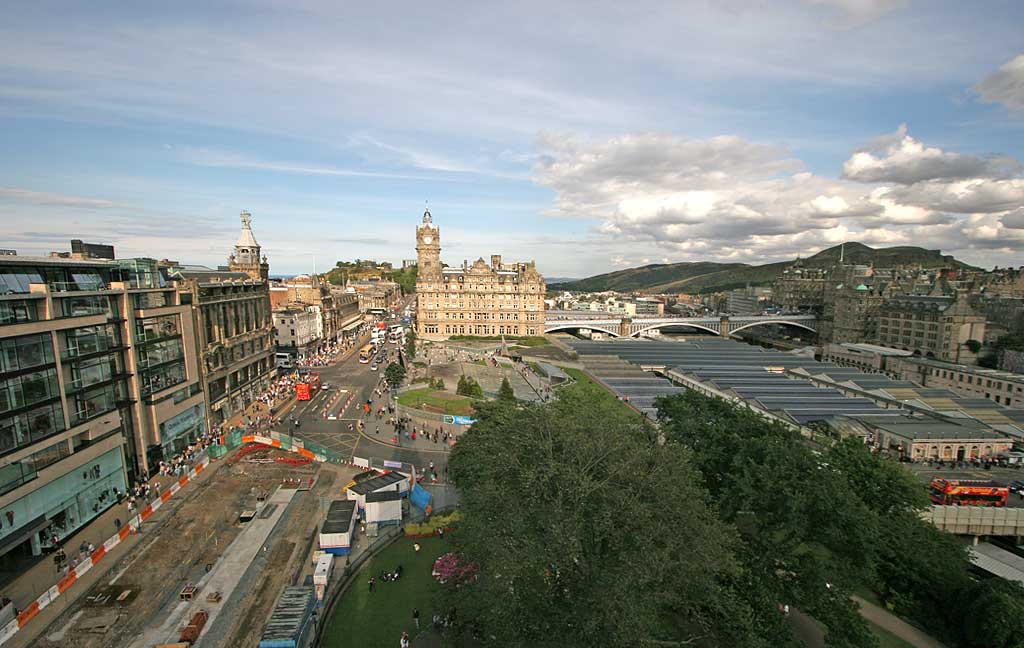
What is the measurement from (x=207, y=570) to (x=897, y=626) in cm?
3335

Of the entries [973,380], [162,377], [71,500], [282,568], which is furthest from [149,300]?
[973,380]

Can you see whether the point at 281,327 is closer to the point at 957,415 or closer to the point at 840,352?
the point at 957,415

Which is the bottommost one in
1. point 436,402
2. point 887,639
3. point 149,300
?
point 887,639

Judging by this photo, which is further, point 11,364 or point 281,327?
point 281,327

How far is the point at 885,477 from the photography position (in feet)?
80.7

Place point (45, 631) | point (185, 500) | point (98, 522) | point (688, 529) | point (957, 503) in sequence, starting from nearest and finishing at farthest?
1. point (688, 529)
2. point (45, 631)
3. point (98, 522)
4. point (185, 500)
5. point (957, 503)

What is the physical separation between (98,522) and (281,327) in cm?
5317

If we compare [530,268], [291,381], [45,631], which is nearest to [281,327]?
[291,381]

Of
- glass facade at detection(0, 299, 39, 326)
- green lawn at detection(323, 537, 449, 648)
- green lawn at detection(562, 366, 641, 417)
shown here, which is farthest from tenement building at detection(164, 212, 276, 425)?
green lawn at detection(562, 366, 641, 417)

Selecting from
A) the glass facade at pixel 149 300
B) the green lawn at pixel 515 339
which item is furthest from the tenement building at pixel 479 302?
the glass facade at pixel 149 300

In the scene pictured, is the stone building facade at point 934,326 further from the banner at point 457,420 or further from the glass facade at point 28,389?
the glass facade at point 28,389

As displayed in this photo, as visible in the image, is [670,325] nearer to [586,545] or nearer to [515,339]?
[515,339]

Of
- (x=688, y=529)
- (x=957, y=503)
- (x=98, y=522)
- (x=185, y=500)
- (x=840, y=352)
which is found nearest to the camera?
(x=688, y=529)

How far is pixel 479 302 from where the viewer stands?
10369 cm
